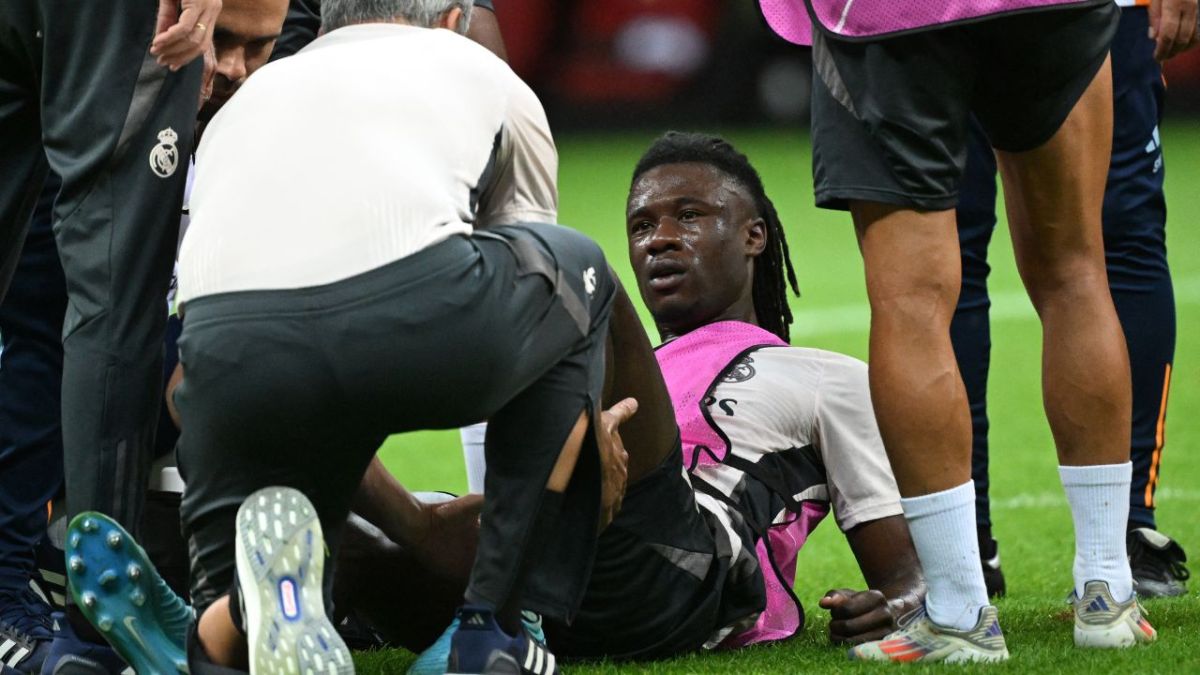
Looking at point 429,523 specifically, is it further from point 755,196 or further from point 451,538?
point 755,196

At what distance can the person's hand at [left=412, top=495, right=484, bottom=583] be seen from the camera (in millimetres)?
2965

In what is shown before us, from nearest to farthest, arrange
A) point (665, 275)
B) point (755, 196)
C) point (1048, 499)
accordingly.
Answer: point (665, 275)
point (755, 196)
point (1048, 499)

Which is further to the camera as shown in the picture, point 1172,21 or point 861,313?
point 861,313

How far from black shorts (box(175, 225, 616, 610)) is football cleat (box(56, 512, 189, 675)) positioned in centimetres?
8

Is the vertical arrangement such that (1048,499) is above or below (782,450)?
below

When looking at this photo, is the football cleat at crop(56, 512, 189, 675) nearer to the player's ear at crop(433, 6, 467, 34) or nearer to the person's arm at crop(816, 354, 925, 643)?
the player's ear at crop(433, 6, 467, 34)

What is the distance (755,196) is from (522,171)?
58.3 inches

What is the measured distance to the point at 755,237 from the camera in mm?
4012

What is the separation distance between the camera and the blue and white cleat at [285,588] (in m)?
2.22

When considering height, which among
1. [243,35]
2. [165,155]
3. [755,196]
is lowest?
[755,196]

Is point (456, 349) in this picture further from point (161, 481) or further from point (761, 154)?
point (761, 154)

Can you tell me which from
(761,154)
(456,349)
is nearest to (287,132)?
(456,349)

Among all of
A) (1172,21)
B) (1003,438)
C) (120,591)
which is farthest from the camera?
(1003,438)

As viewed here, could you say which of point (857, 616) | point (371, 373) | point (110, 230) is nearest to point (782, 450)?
point (857, 616)
